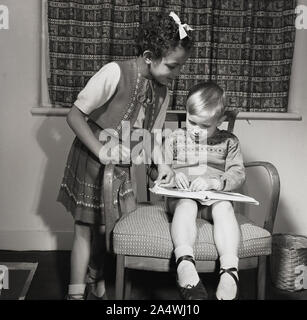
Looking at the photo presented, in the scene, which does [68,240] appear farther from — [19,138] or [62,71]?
[62,71]

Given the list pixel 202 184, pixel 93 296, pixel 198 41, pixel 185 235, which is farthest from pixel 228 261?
pixel 198 41

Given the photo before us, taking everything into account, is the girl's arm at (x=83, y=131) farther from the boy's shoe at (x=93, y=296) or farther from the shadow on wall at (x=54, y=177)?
the shadow on wall at (x=54, y=177)

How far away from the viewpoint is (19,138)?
122 inches

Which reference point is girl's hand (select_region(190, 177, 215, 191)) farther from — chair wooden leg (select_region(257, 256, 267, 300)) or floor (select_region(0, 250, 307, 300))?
floor (select_region(0, 250, 307, 300))

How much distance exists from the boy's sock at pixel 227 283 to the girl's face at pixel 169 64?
2.64ft

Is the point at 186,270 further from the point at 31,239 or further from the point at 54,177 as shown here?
the point at 31,239

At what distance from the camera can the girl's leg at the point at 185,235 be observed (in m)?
1.84

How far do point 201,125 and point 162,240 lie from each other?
559 mm

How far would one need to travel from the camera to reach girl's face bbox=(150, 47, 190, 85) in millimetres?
2139

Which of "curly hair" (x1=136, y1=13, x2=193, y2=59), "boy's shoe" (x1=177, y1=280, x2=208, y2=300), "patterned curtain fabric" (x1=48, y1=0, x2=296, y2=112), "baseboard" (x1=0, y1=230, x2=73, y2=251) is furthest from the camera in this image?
"baseboard" (x1=0, y1=230, x2=73, y2=251)

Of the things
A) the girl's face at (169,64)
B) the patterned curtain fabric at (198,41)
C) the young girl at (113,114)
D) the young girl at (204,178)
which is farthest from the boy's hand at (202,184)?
the patterned curtain fabric at (198,41)

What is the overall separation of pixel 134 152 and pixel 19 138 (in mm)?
1040

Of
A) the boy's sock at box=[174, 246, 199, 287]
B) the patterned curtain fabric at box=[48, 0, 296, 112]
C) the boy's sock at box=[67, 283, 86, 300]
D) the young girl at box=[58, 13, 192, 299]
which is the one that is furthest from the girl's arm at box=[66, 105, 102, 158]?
the patterned curtain fabric at box=[48, 0, 296, 112]

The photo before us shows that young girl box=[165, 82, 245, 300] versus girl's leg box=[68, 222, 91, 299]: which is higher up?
young girl box=[165, 82, 245, 300]
